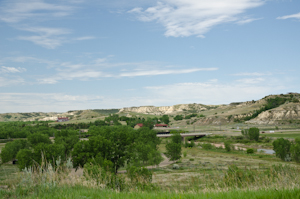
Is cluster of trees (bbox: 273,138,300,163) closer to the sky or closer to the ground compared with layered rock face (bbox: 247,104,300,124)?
closer to the ground

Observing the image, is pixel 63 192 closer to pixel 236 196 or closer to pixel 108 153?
pixel 236 196

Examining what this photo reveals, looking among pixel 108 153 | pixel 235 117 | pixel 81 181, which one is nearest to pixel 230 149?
pixel 108 153

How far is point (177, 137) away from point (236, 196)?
82529 millimetres

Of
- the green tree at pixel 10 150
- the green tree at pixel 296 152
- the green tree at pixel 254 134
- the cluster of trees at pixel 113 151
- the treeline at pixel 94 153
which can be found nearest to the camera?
the treeline at pixel 94 153

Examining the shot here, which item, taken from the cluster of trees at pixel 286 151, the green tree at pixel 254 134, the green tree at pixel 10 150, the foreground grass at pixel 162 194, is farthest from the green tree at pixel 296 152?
the green tree at pixel 10 150

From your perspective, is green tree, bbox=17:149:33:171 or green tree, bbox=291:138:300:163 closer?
green tree, bbox=17:149:33:171

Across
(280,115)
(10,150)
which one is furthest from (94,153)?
(280,115)

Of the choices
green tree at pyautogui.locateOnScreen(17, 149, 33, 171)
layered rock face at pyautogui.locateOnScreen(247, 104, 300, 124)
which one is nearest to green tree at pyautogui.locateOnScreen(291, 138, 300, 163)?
green tree at pyautogui.locateOnScreen(17, 149, 33, 171)

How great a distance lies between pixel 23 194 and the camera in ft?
30.1

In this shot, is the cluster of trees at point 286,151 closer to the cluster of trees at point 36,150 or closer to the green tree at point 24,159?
the cluster of trees at point 36,150

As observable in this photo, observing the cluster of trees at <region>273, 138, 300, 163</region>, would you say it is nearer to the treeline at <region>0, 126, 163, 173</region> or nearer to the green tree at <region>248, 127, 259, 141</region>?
the treeline at <region>0, 126, 163, 173</region>

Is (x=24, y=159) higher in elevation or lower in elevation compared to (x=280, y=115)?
lower

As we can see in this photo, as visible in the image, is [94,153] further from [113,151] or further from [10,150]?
[10,150]

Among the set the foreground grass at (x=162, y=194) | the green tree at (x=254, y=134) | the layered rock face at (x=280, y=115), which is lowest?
the green tree at (x=254, y=134)
